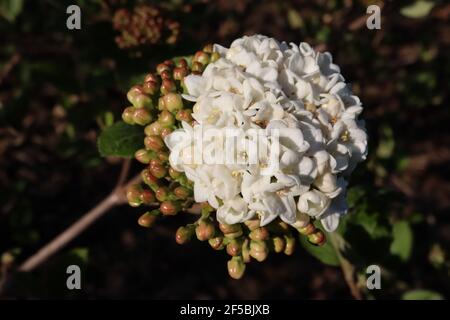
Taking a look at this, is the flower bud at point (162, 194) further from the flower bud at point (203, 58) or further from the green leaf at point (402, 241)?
the green leaf at point (402, 241)

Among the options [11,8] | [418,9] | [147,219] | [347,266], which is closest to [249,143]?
[147,219]

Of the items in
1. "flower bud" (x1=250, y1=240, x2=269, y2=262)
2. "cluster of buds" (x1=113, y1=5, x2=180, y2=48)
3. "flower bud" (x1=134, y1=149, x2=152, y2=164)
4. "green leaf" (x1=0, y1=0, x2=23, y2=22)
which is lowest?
"flower bud" (x1=250, y1=240, x2=269, y2=262)

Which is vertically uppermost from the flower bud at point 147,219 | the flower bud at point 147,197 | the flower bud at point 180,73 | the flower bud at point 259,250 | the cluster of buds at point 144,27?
the cluster of buds at point 144,27

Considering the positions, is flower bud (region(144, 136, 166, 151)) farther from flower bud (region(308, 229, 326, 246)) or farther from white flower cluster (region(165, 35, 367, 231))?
flower bud (region(308, 229, 326, 246))

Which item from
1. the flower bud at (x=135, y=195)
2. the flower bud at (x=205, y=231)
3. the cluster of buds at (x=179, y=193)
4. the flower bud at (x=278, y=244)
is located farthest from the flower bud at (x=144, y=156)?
the flower bud at (x=278, y=244)

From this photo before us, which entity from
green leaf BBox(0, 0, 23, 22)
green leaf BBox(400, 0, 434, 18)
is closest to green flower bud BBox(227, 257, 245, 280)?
green leaf BBox(400, 0, 434, 18)

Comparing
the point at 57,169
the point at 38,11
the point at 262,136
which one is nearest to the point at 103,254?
the point at 57,169
